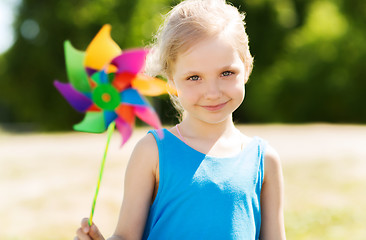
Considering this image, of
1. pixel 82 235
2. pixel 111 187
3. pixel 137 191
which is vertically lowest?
pixel 111 187

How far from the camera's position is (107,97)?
7.11 feet

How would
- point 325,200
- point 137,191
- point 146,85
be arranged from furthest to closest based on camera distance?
point 325,200 → point 146,85 → point 137,191

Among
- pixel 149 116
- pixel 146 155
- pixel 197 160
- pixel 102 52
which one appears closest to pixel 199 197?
pixel 197 160

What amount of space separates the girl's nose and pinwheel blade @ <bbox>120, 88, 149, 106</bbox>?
9.5 inches

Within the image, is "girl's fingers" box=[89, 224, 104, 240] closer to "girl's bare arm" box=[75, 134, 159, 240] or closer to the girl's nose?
"girl's bare arm" box=[75, 134, 159, 240]

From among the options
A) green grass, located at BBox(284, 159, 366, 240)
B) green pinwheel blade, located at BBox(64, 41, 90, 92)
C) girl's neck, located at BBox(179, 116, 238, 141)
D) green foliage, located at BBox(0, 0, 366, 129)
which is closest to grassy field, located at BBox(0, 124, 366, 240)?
green grass, located at BBox(284, 159, 366, 240)

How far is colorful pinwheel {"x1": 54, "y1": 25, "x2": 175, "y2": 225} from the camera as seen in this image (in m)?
2.08

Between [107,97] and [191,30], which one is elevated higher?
[191,30]

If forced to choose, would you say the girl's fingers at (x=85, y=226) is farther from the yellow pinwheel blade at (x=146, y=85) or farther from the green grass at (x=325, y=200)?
the green grass at (x=325, y=200)

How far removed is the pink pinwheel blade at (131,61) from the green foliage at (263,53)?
17.0 metres

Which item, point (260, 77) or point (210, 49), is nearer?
point (210, 49)

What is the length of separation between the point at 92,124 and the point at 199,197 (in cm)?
53

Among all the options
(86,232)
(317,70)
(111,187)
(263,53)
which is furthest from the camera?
(263,53)

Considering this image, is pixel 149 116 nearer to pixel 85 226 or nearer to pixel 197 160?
pixel 197 160
